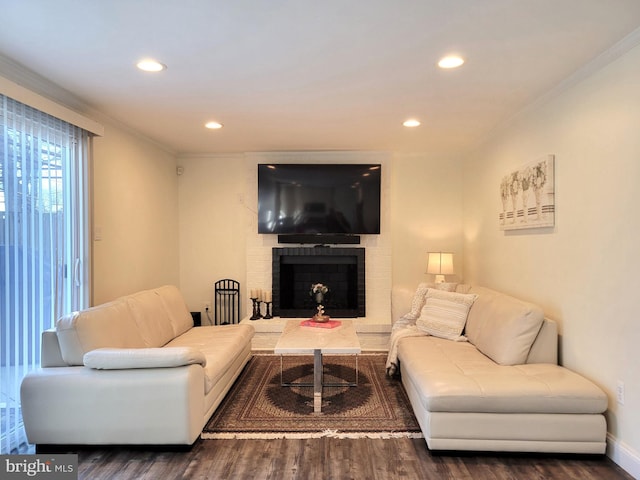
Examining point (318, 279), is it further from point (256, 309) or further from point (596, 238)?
point (596, 238)

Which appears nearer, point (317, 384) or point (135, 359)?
point (135, 359)

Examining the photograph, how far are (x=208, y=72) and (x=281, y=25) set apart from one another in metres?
0.79

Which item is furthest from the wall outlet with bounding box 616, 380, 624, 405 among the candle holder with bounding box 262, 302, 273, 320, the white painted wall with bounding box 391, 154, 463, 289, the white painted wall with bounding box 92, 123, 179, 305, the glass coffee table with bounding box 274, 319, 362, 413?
the white painted wall with bounding box 92, 123, 179, 305

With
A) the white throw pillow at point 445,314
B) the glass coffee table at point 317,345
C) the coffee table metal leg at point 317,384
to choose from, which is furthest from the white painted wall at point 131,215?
the white throw pillow at point 445,314

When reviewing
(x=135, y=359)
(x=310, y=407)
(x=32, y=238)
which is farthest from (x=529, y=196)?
(x=32, y=238)

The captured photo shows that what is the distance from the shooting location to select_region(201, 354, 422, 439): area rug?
2686 mm

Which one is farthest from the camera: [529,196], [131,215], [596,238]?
[131,215]

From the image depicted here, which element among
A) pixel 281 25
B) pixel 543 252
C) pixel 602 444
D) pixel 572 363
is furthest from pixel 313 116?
pixel 602 444

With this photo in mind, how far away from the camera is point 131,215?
396 centimetres

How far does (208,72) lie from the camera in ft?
8.38

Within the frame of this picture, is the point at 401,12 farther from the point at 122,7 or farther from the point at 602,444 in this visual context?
the point at 602,444

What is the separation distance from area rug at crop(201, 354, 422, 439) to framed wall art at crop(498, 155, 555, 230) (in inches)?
70.8

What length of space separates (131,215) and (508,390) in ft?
12.0

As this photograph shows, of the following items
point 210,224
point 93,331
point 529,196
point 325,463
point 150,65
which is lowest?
point 325,463
